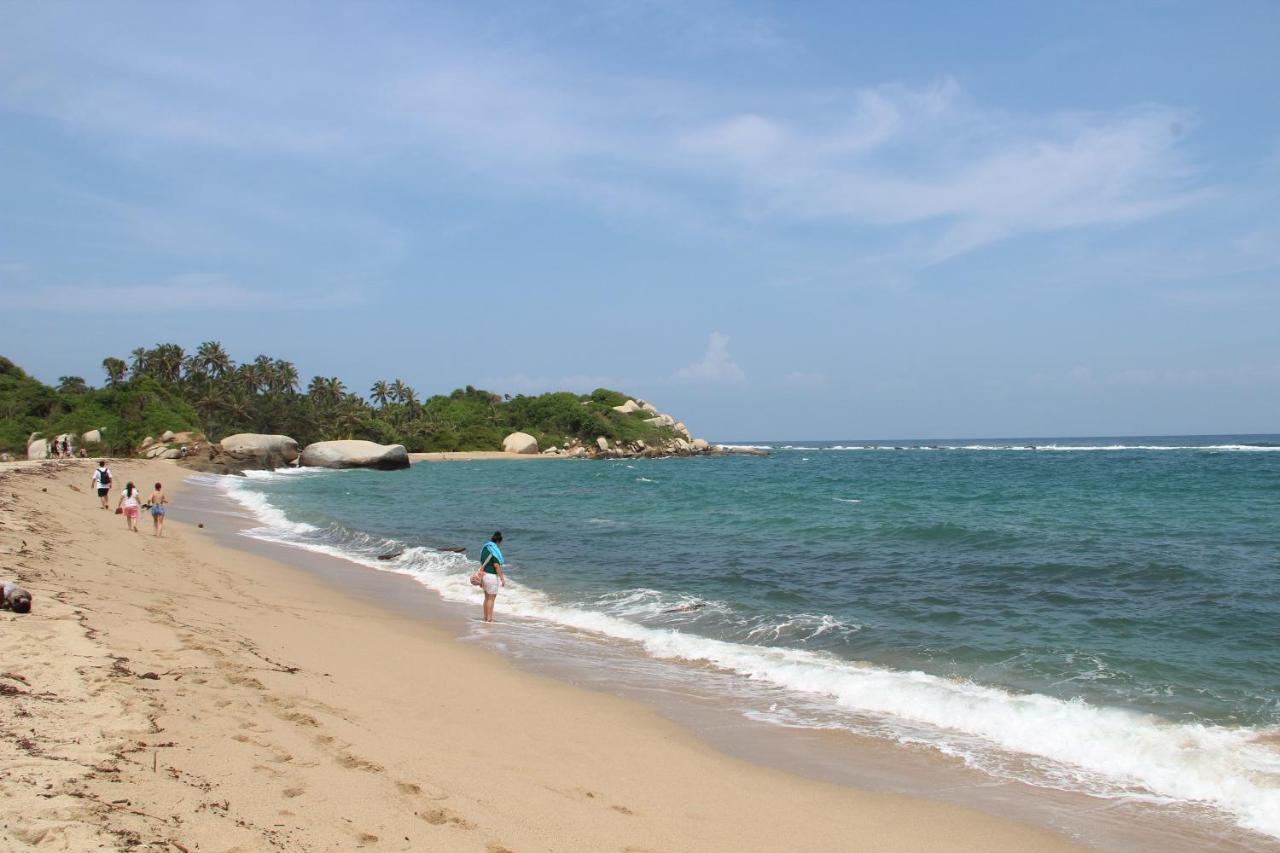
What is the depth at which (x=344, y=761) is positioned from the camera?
524 cm

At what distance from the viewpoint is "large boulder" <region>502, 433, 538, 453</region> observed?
9200 cm

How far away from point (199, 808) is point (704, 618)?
30.3 feet

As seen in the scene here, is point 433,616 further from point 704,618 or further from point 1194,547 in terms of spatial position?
point 1194,547

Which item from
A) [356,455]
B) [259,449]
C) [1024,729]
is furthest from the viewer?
[356,455]

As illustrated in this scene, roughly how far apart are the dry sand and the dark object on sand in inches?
4.6

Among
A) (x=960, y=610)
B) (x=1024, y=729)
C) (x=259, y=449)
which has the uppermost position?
(x=259, y=449)

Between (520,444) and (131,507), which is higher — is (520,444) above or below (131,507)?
above

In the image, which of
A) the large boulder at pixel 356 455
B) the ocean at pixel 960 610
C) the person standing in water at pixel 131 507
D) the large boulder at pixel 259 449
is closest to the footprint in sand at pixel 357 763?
the ocean at pixel 960 610

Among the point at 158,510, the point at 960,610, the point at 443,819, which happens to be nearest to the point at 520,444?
the point at 158,510

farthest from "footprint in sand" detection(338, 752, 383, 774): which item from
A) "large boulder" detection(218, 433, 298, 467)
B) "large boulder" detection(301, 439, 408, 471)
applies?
"large boulder" detection(301, 439, 408, 471)

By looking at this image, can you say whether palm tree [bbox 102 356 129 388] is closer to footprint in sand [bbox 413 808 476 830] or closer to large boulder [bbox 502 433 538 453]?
large boulder [bbox 502 433 538 453]

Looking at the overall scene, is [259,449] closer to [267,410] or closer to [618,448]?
[267,410]

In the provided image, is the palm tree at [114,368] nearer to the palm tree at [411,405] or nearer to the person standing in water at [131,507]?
the palm tree at [411,405]

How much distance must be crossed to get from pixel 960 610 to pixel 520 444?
8221cm
